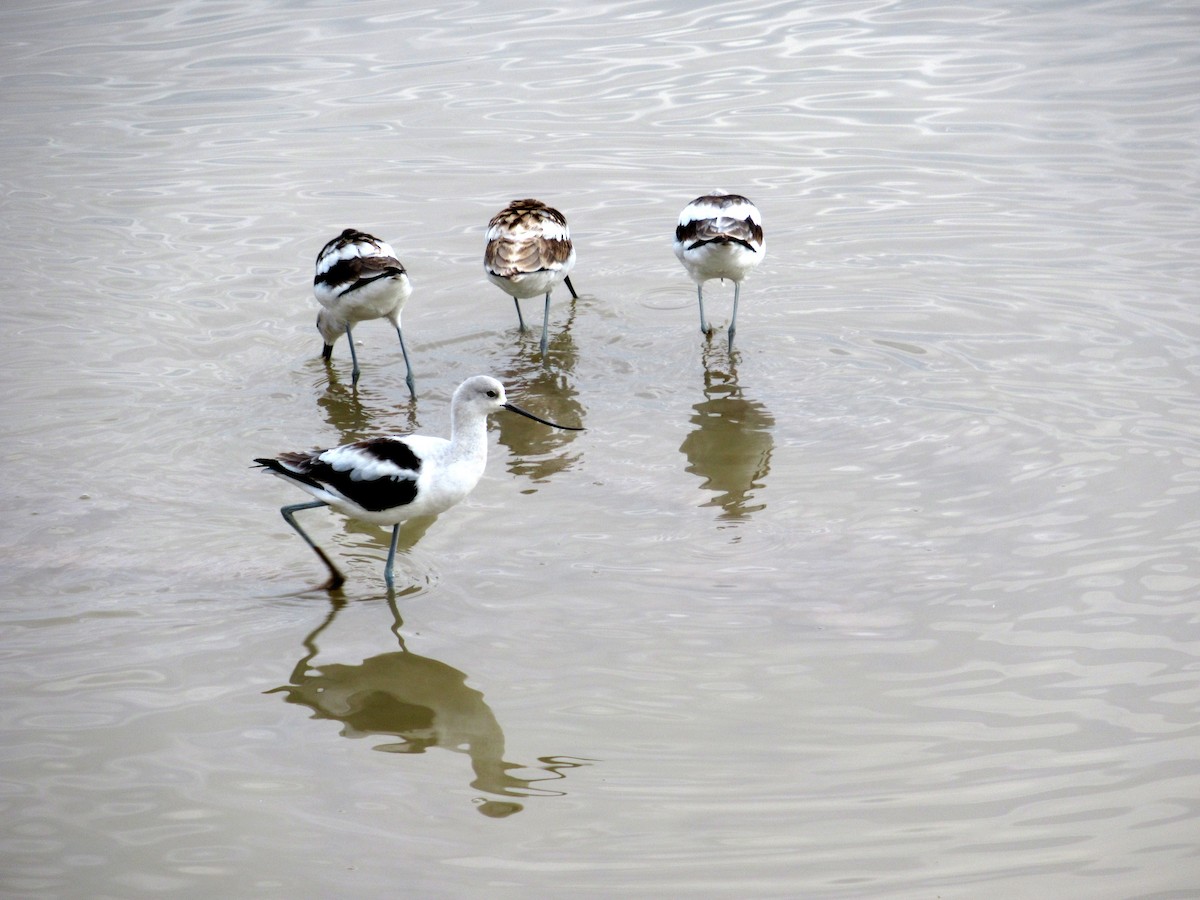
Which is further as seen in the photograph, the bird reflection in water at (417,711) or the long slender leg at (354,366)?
the long slender leg at (354,366)

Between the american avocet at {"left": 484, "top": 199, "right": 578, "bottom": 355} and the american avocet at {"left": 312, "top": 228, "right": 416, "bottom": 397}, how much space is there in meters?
0.78

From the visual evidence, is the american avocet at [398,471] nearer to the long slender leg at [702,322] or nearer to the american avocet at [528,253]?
the american avocet at [528,253]

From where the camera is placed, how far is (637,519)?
720 centimetres

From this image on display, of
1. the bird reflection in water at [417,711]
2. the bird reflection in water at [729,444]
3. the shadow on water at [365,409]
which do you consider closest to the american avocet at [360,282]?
the shadow on water at [365,409]

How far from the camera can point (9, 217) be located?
42.2ft

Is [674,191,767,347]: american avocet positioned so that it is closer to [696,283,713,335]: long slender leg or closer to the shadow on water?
[696,283,713,335]: long slender leg

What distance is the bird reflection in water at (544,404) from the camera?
8102mm

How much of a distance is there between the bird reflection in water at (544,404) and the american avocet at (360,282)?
864 millimetres

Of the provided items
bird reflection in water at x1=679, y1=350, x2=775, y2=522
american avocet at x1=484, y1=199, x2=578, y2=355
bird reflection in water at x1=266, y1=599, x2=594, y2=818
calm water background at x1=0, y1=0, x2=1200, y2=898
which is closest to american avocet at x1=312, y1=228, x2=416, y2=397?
calm water background at x1=0, y1=0, x2=1200, y2=898

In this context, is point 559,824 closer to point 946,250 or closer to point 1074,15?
point 946,250

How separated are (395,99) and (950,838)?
1344cm

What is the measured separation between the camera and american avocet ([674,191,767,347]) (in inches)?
379

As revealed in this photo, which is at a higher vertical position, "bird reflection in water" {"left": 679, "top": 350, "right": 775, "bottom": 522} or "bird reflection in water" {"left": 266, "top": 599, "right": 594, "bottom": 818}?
"bird reflection in water" {"left": 679, "top": 350, "right": 775, "bottom": 522}

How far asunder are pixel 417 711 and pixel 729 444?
331 cm
